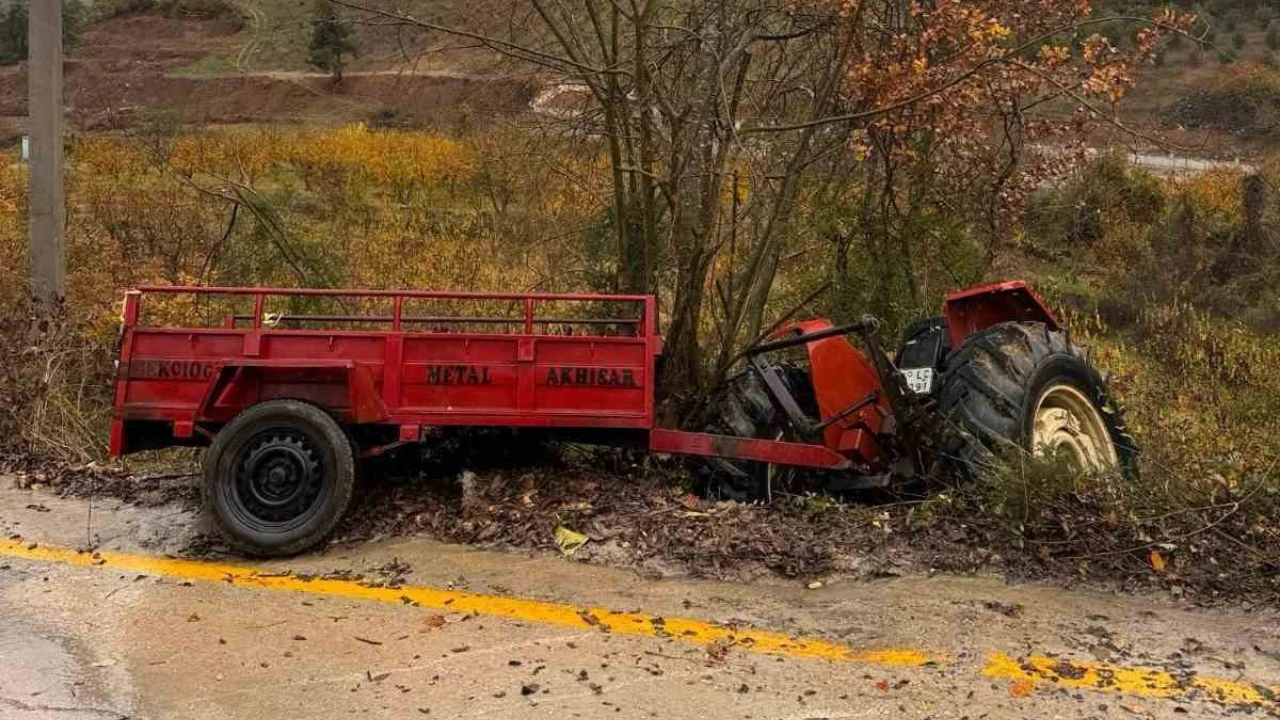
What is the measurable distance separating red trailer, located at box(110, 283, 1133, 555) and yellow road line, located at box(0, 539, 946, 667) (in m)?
0.31

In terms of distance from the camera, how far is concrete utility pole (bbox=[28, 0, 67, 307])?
9320 millimetres

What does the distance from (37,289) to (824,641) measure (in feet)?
26.9

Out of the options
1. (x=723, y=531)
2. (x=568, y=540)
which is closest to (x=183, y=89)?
(x=568, y=540)

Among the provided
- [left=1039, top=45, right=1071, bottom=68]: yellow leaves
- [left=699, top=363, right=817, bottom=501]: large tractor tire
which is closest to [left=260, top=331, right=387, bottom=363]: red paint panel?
[left=699, top=363, right=817, bottom=501]: large tractor tire

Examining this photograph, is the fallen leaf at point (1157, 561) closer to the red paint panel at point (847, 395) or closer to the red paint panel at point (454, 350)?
the red paint panel at point (847, 395)

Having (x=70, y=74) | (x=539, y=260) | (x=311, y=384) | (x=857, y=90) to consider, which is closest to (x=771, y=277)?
(x=857, y=90)

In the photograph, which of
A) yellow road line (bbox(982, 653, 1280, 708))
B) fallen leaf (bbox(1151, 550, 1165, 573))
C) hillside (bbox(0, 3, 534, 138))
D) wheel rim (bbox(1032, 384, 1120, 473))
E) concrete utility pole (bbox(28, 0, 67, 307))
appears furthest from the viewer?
hillside (bbox(0, 3, 534, 138))

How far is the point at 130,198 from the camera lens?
16156 millimetres

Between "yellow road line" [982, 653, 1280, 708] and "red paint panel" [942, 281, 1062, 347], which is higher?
"red paint panel" [942, 281, 1062, 347]

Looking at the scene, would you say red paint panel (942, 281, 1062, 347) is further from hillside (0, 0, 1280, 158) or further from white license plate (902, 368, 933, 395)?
hillside (0, 0, 1280, 158)

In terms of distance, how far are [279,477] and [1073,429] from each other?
4307mm

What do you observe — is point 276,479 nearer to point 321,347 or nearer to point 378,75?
point 321,347

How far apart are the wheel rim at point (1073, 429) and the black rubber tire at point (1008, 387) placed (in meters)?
0.04

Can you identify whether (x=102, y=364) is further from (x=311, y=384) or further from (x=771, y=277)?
(x=771, y=277)
